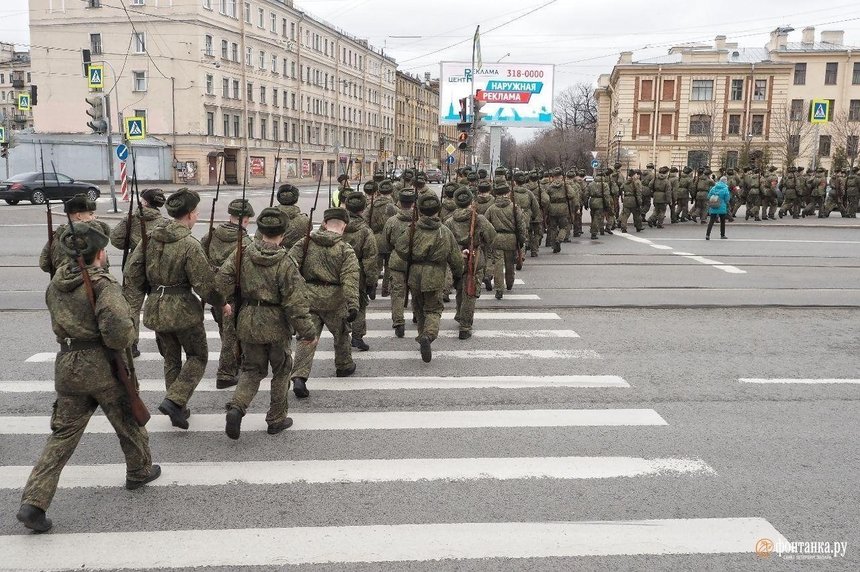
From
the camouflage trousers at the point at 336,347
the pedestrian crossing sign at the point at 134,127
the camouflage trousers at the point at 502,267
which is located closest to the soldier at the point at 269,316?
the camouflage trousers at the point at 336,347

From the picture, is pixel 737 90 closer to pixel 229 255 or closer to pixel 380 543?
pixel 229 255

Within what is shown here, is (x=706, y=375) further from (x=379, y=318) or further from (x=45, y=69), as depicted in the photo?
(x=45, y=69)

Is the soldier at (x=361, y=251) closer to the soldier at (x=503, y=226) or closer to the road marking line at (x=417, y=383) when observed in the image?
the road marking line at (x=417, y=383)

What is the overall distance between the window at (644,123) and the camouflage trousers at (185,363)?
68.7 m

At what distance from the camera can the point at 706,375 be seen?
754 centimetres

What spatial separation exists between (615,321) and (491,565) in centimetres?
673

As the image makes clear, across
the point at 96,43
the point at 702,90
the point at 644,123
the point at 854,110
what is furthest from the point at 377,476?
the point at 854,110

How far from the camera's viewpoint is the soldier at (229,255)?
6.62 m

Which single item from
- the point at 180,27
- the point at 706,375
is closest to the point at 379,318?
the point at 706,375

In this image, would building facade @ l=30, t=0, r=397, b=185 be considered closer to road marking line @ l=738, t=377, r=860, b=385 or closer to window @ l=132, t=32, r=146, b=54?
window @ l=132, t=32, r=146, b=54

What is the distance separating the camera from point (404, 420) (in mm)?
6203

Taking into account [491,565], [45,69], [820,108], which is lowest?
[491,565]

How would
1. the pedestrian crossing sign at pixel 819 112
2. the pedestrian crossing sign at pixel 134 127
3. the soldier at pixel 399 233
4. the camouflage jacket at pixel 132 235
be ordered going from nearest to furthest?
the camouflage jacket at pixel 132 235 → the soldier at pixel 399 233 → the pedestrian crossing sign at pixel 134 127 → the pedestrian crossing sign at pixel 819 112

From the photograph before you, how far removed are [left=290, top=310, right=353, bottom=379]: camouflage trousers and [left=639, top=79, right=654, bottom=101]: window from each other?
6698 centimetres
